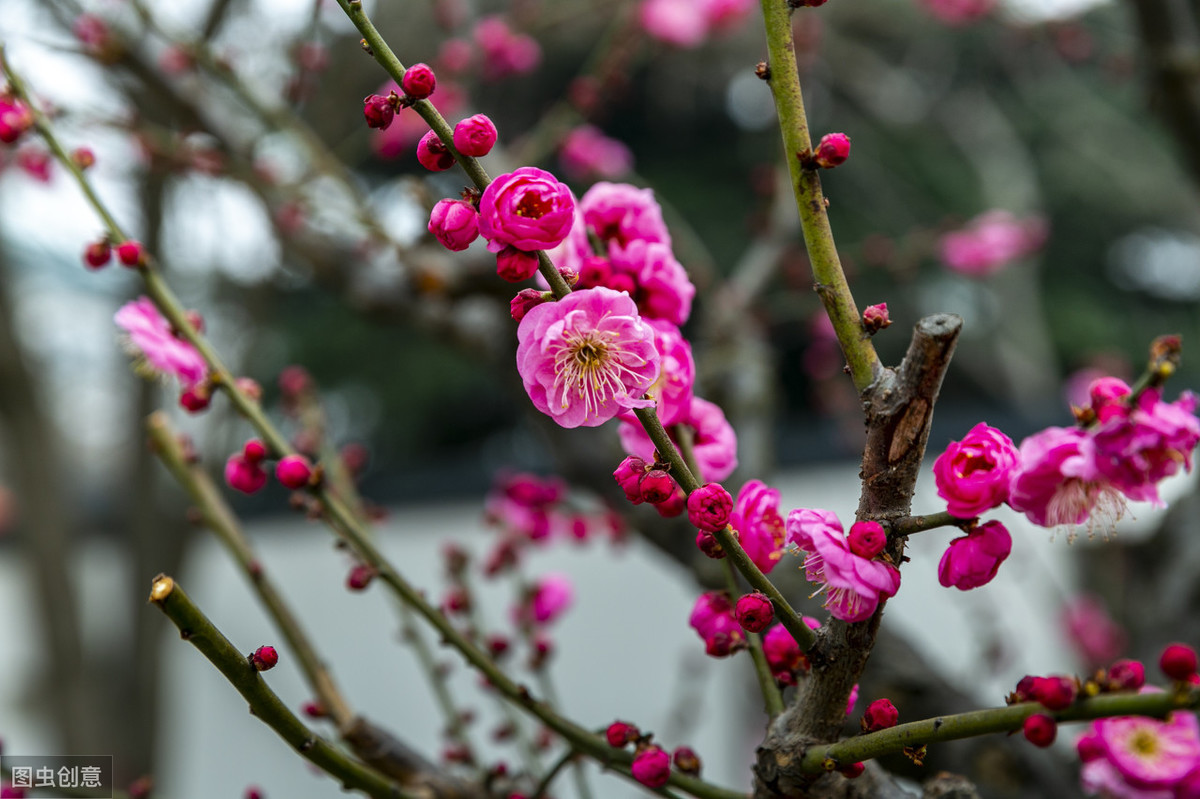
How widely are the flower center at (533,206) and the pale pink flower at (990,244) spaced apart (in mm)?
2222

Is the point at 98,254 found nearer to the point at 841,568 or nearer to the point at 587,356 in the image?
the point at 587,356

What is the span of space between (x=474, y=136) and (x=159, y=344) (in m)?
0.50

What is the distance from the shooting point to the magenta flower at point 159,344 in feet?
2.85

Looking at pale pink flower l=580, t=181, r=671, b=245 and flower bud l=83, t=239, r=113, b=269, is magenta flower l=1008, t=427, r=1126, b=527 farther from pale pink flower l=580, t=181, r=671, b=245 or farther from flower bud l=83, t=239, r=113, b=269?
flower bud l=83, t=239, r=113, b=269

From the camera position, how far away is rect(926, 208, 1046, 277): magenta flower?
2523 millimetres

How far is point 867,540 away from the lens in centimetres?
57

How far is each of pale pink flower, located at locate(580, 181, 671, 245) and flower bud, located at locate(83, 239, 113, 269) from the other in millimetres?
530

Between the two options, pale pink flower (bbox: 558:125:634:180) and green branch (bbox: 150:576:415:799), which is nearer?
green branch (bbox: 150:576:415:799)

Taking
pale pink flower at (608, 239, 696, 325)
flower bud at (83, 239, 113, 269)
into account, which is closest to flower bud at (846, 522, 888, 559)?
pale pink flower at (608, 239, 696, 325)

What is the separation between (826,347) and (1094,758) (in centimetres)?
Answer: 214

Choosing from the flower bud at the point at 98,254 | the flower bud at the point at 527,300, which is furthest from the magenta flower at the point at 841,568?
the flower bud at the point at 98,254

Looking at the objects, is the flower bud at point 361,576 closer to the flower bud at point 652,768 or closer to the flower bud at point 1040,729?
the flower bud at point 652,768

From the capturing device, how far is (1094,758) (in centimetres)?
76

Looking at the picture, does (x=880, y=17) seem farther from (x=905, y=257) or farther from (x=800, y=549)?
(x=800, y=549)
